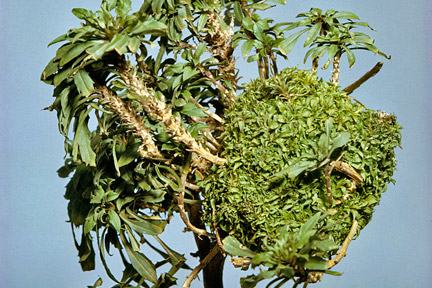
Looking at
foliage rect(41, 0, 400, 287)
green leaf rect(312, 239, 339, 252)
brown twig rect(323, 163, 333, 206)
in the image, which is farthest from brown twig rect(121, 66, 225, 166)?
green leaf rect(312, 239, 339, 252)

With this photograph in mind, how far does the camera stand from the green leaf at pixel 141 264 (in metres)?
2.54

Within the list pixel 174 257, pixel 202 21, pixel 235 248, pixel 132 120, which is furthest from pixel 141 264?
pixel 202 21

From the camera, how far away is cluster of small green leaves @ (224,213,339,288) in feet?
6.73

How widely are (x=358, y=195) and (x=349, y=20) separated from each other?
713 mm

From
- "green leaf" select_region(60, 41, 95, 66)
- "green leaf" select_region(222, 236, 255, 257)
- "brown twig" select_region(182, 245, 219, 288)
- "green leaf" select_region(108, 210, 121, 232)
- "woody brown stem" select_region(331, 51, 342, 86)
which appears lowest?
"green leaf" select_region(222, 236, 255, 257)

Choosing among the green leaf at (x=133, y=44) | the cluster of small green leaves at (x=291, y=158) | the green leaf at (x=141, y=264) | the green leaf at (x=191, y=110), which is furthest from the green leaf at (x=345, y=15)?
the green leaf at (x=141, y=264)

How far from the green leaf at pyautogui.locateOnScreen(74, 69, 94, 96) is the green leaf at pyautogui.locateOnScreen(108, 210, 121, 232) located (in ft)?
1.59

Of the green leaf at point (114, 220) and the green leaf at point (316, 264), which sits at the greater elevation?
the green leaf at point (114, 220)

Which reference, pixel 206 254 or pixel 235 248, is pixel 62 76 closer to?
pixel 235 248

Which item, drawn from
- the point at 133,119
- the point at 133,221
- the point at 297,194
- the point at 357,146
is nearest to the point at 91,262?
the point at 133,221

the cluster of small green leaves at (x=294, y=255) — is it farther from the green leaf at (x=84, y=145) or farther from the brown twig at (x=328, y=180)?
the green leaf at (x=84, y=145)

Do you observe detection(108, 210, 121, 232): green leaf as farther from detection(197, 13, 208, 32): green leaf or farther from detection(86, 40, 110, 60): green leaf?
detection(197, 13, 208, 32): green leaf

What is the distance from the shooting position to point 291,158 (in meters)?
2.30

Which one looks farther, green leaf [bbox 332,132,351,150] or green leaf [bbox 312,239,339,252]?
green leaf [bbox 332,132,351,150]
